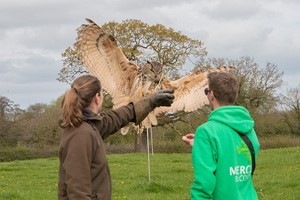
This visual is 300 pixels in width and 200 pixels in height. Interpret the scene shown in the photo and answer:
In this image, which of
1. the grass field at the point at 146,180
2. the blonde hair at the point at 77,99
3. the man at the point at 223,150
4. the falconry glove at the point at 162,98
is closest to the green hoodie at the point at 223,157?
the man at the point at 223,150

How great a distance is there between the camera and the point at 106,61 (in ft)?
31.6

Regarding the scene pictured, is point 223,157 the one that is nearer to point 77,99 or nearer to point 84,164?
point 84,164

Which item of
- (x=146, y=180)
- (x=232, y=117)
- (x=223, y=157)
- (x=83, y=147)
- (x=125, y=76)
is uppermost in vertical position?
(x=125, y=76)

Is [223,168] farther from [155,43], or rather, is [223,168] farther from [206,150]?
[155,43]

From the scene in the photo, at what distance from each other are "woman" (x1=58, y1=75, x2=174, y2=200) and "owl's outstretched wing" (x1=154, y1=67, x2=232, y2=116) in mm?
5529

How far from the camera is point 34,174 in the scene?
17.2 m

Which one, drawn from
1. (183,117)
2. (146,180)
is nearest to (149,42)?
(183,117)

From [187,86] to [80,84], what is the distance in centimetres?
587

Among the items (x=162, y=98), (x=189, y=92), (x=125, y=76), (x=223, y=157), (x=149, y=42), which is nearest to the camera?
(x=223, y=157)

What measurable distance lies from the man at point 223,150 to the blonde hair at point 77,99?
886 mm

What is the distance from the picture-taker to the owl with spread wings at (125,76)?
30.4ft

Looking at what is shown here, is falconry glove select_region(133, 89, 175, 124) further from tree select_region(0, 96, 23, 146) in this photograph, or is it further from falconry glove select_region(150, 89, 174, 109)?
tree select_region(0, 96, 23, 146)

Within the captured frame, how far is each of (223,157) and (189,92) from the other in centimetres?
613

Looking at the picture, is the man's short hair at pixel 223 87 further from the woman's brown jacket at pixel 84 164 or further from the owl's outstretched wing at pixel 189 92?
the owl's outstretched wing at pixel 189 92
